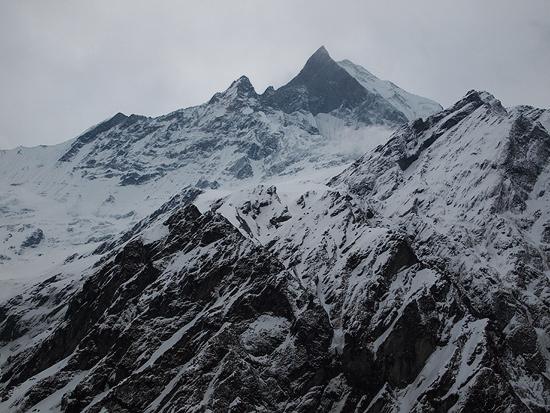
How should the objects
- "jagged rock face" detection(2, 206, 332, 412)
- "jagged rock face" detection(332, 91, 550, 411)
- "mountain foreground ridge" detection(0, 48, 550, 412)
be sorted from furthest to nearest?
"jagged rock face" detection(332, 91, 550, 411)
"mountain foreground ridge" detection(0, 48, 550, 412)
"jagged rock face" detection(2, 206, 332, 412)

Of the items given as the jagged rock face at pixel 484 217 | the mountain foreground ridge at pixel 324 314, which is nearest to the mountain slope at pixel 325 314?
the mountain foreground ridge at pixel 324 314

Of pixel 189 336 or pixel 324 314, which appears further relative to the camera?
pixel 324 314

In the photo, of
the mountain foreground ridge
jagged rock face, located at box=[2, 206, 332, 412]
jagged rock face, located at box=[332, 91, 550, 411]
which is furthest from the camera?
jagged rock face, located at box=[332, 91, 550, 411]

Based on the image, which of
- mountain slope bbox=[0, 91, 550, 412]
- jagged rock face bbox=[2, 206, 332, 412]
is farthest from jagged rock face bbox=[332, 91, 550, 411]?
jagged rock face bbox=[2, 206, 332, 412]

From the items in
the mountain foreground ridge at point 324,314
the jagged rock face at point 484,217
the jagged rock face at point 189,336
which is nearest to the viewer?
the jagged rock face at point 189,336

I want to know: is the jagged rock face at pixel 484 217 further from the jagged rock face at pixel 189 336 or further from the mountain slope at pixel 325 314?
the jagged rock face at pixel 189 336

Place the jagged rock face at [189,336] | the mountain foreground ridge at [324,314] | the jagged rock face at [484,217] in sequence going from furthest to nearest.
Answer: the jagged rock face at [484,217], the mountain foreground ridge at [324,314], the jagged rock face at [189,336]

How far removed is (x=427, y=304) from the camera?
310 feet

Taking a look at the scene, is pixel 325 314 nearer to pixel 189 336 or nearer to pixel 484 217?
pixel 189 336

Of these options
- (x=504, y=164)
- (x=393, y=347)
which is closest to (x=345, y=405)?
(x=393, y=347)

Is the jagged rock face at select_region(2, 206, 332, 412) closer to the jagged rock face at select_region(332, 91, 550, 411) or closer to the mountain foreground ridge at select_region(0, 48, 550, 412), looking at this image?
the mountain foreground ridge at select_region(0, 48, 550, 412)

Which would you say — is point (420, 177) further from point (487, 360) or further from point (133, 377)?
point (133, 377)

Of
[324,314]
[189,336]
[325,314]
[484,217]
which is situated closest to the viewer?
[189,336]

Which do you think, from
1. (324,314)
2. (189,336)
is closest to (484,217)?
(324,314)
